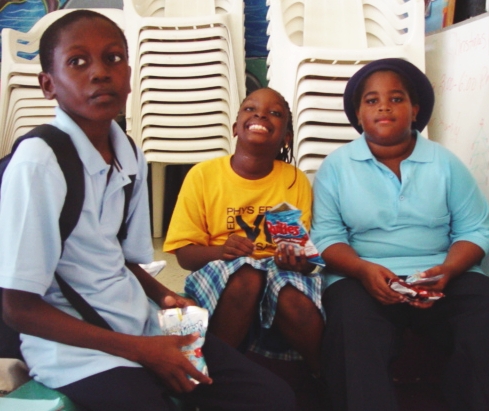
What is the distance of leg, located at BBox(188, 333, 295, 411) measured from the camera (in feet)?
3.59

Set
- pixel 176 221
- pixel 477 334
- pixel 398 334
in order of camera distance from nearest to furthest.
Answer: pixel 477 334, pixel 398 334, pixel 176 221

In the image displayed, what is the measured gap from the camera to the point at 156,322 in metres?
1.16

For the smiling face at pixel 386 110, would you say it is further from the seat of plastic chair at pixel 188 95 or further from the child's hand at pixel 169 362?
the seat of plastic chair at pixel 188 95

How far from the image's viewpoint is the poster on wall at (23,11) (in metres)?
3.24

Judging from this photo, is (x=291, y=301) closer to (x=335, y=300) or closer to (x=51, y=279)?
(x=335, y=300)

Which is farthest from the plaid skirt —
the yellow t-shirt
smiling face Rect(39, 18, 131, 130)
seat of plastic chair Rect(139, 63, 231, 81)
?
seat of plastic chair Rect(139, 63, 231, 81)

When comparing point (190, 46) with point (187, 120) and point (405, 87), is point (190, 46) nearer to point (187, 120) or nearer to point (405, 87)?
point (187, 120)

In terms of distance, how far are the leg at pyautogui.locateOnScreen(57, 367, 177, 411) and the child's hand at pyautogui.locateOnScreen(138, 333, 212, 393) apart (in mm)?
42

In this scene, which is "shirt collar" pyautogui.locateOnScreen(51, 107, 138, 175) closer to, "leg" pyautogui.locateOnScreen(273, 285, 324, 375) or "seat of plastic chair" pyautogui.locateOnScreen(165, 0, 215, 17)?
"leg" pyautogui.locateOnScreen(273, 285, 324, 375)

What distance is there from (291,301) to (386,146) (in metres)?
0.61

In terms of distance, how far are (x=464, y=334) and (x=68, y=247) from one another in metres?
1.02

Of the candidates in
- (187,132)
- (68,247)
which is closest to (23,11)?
(187,132)

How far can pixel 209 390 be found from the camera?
111 centimetres

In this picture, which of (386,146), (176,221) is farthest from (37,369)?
(386,146)
